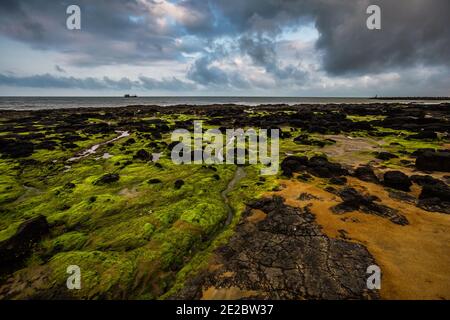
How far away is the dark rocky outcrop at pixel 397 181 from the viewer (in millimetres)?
11344

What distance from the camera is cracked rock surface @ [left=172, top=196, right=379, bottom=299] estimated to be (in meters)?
5.74

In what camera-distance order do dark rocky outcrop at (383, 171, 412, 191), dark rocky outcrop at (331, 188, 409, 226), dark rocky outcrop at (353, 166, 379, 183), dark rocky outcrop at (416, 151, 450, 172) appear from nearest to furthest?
dark rocky outcrop at (331, 188, 409, 226) → dark rocky outcrop at (383, 171, 412, 191) → dark rocky outcrop at (353, 166, 379, 183) → dark rocky outcrop at (416, 151, 450, 172)

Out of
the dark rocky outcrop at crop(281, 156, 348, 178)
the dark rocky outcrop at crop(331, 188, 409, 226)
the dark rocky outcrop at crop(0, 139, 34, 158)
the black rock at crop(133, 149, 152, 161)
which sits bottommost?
the dark rocky outcrop at crop(331, 188, 409, 226)

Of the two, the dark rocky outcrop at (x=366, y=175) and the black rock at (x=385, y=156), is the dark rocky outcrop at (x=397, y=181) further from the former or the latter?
the black rock at (x=385, y=156)

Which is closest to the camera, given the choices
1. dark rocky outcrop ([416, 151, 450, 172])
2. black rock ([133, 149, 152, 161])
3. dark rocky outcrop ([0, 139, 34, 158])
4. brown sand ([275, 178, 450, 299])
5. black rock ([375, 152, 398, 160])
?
brown sand ([275, 178, 450, 299])

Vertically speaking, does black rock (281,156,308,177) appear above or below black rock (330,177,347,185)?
above

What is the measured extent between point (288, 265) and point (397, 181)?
27.0 ft

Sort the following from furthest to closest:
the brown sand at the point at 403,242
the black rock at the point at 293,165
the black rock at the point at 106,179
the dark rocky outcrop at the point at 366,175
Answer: the black rock at the point at 293,165
the black rock at the point at 106,179
the dark rocky outcrop at the point at 366,175
the brown sand at the point at 403,242

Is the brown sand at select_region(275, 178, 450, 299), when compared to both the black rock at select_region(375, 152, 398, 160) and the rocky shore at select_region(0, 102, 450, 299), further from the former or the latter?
the black rock at select_region(375, 152, 398, 160)

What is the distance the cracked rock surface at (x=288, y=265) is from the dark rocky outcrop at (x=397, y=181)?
5.75 m

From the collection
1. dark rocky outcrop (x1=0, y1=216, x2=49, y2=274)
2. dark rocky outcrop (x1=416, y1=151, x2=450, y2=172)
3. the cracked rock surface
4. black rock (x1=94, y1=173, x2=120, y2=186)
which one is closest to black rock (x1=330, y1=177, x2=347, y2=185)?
the cracked rock surface

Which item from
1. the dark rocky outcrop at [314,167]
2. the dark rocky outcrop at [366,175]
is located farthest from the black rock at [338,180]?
the dark rocky outcrop at [366,175]

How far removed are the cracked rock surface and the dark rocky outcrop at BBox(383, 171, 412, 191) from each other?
5753mm

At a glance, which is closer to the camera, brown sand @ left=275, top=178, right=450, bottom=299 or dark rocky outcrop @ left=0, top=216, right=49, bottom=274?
brown sand @ left=275, top=178, right=450, bottom=299
